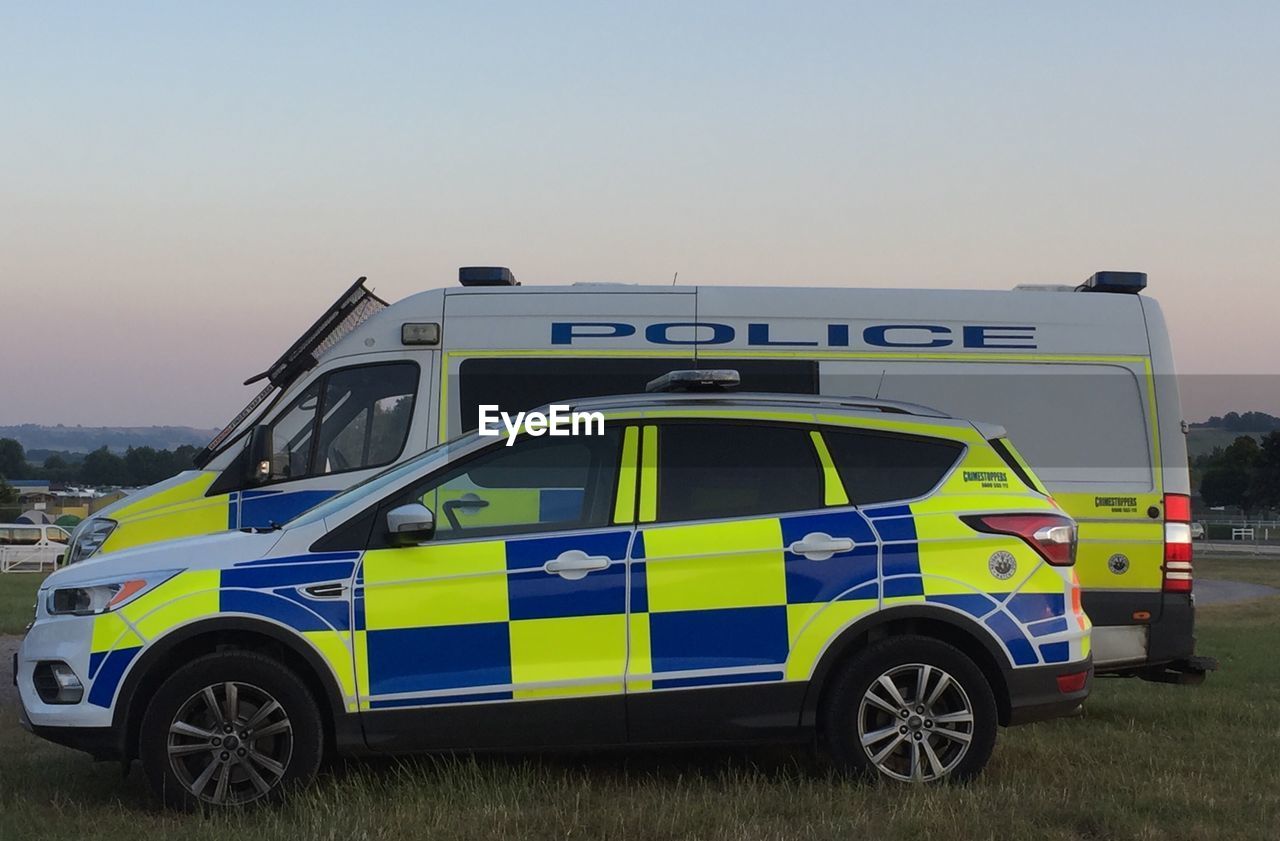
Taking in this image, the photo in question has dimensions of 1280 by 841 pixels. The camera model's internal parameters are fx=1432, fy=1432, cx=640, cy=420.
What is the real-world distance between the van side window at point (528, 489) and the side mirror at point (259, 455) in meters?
2.37

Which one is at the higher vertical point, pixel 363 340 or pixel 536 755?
pixel 363 340

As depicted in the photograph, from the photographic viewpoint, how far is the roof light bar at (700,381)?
6164 millimetres

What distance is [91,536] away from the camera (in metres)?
7.86

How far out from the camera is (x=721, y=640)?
5648mm

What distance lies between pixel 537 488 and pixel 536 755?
1.66 metres

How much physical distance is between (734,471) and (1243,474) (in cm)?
11857

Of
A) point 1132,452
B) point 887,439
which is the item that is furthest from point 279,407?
point 1132,452

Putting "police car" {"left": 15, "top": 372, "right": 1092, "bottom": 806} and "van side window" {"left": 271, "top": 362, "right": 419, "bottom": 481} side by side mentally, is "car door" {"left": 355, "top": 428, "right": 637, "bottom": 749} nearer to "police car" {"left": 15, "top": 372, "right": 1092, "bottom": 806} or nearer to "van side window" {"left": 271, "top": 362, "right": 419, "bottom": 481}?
"police car" {"left": 15, "top": 372, "right": 1092, "bottom": 806}

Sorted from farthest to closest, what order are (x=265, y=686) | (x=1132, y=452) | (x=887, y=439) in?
1. (x=1132, y=452)
2. (x=887, y=439)
3. (x=265, y=686)

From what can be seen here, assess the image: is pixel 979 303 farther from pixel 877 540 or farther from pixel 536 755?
pixel 536 755

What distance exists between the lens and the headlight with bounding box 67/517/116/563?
7.79m

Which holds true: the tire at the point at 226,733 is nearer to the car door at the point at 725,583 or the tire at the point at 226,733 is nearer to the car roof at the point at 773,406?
the car door at the point at 725,583

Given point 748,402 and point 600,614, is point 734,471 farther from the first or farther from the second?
point 600,614

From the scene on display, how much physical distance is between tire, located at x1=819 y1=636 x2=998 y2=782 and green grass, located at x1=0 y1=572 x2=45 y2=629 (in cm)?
667
